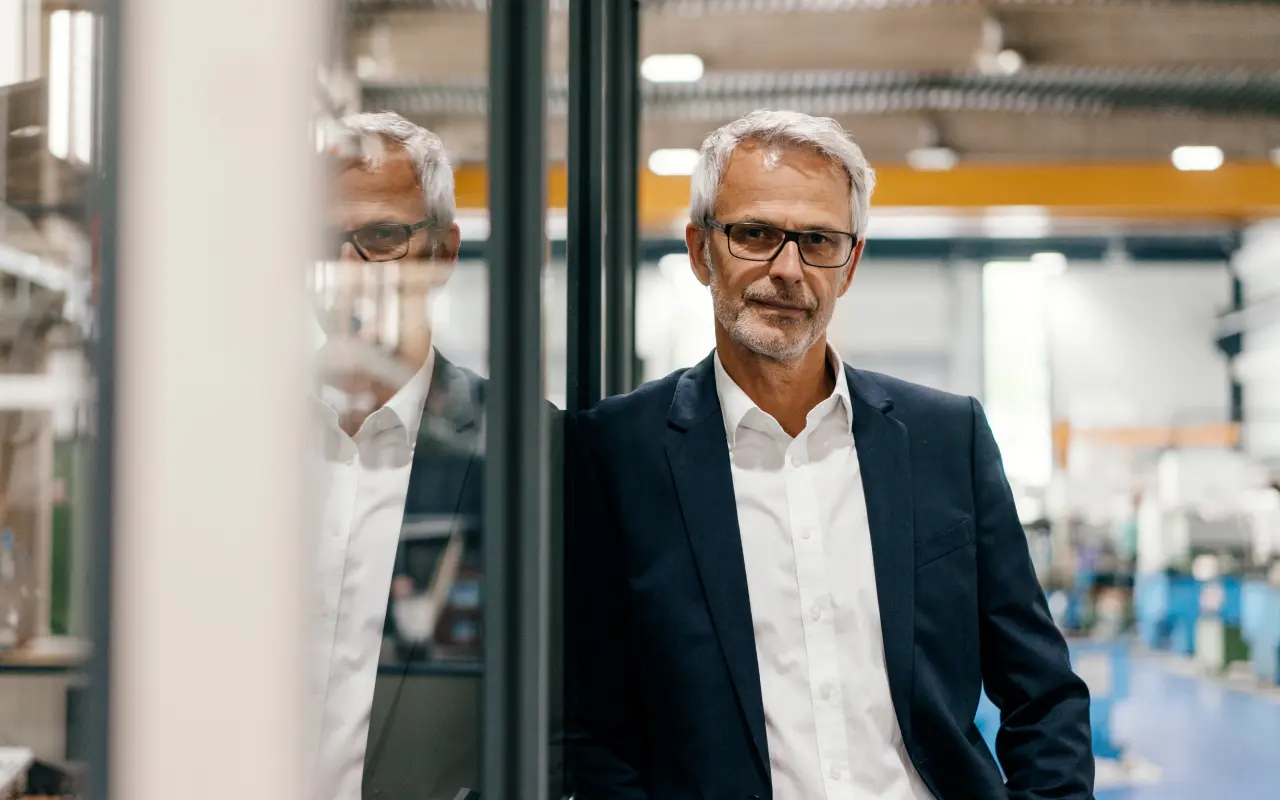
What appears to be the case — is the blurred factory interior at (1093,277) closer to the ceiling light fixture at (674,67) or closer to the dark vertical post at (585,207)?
the ceiling light fixture at (674,67)

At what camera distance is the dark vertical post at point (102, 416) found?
63cm

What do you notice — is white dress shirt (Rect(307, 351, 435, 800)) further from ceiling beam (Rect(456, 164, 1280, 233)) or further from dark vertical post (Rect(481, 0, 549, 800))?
ceiling beam (Rect(456, 164, 1280, 233))

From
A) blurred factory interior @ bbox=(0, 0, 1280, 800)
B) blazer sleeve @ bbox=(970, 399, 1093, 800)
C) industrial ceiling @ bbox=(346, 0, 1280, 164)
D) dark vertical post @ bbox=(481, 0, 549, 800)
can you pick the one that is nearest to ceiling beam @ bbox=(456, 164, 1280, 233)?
blurred factory interior @ bbox=(0, 0, 1280, 800)

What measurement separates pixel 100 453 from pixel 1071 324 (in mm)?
7758

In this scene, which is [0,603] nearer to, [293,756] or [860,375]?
[293,756]

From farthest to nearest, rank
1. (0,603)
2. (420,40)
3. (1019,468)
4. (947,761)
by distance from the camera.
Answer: (1019,468), (947,761), (420,40), (0,603)

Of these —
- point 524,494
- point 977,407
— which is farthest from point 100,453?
point 977,407

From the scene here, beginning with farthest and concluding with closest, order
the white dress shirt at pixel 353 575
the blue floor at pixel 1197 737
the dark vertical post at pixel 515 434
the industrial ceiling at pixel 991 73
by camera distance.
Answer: the industrial ceiling at pixel 991 73 → the blue floor at pixel 1197 737 → the dark vertical post at pixel 515 434 → the white dress shirt at pixel 353 575

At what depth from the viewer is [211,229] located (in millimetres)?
650

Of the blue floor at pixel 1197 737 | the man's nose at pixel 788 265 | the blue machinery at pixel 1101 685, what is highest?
the man's nose at pixel 788 265

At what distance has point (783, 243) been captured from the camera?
1.63 meters

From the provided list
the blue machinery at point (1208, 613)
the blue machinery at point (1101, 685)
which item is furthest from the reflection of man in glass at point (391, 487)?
the blue machinery at point (1208, 613)

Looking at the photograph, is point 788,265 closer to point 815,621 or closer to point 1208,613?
point 815,621

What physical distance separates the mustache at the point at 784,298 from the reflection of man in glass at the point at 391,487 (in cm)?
61
